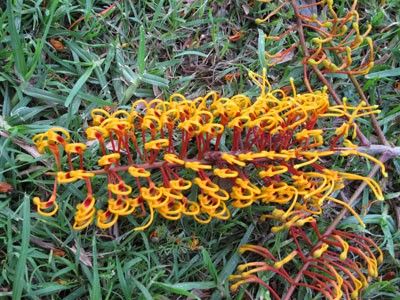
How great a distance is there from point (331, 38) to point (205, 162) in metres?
0.56

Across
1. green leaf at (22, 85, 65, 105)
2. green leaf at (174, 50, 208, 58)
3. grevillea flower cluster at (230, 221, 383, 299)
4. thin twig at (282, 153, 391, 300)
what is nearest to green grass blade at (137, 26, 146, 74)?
green leaf at (174, 50, 208, 58)

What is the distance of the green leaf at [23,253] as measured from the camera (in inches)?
55.9

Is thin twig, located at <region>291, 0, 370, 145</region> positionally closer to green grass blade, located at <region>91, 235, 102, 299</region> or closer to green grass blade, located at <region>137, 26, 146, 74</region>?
green grass blade, located at <region>137, 26, 146, 74</region>

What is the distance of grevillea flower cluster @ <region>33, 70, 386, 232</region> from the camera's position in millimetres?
1388

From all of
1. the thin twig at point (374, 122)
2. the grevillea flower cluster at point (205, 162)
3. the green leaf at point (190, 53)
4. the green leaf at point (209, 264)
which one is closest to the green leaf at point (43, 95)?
the grevillea flower cluster at point (205, 162)

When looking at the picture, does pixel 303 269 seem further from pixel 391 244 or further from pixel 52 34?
pixel 52 34

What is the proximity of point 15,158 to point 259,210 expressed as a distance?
654mm

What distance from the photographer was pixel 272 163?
1490 millimetres

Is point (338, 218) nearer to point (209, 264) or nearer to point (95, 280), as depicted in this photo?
point (209, 264)

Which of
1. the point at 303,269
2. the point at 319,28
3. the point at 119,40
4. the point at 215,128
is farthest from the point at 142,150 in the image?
the point at 319,28

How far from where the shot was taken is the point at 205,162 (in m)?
1.46

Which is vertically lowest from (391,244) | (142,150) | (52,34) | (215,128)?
(391,244)

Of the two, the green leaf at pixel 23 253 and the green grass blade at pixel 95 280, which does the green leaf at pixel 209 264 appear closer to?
the green grass blade at pixel 95 280

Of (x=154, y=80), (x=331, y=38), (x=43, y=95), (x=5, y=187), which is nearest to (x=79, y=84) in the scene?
(x=43, y=95)
